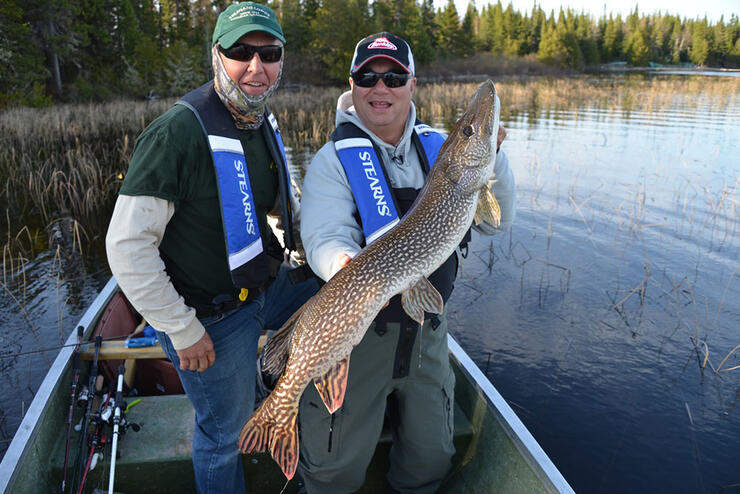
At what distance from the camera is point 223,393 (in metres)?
2.42

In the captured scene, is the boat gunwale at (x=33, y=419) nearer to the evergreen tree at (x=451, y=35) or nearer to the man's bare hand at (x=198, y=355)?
the man's bare hand at (x=198, y=355)

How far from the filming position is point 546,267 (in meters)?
7.86

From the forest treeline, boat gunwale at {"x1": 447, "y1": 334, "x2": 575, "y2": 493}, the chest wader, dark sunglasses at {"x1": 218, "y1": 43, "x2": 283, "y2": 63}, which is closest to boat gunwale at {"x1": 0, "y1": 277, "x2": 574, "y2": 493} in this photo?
boat gunwale at {"x1": 447, "y1": 334, "x2": 575, "y2": 493}

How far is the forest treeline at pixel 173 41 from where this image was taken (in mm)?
26984

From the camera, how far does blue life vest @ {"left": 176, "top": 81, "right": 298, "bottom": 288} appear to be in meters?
2.29

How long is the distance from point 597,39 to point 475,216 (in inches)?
4473

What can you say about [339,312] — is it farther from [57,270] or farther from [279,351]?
[57,270]

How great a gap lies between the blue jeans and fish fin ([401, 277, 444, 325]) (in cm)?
89

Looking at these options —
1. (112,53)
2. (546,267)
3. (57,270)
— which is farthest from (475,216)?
Answer: (112,53)

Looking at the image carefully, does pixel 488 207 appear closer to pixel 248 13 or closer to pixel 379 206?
pixel 379 206

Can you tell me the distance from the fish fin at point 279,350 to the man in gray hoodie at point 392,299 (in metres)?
0.29

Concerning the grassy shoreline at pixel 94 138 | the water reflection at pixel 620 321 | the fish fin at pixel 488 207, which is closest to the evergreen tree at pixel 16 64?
the grassy shoreline at pixel 94 138

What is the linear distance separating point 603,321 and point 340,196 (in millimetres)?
5203

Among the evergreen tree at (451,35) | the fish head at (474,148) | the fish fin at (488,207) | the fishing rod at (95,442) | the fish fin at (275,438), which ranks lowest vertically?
the fishing rod at (95,442)
